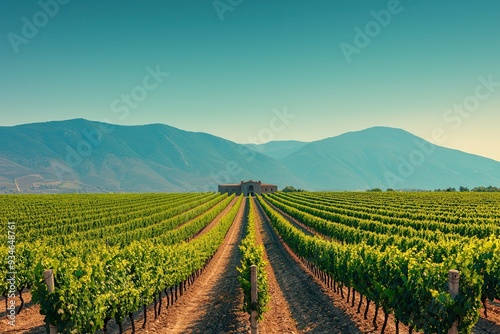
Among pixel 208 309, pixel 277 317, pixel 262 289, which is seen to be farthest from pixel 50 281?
pixel 277 317

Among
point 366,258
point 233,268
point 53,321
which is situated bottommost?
point 233,268

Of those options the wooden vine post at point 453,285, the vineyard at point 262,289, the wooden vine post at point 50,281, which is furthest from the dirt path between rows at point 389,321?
the wooden vine post at point 50,281

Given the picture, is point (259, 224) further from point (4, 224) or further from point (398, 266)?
point (398, 266)

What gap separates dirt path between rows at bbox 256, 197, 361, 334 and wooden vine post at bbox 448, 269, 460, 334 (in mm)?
4731

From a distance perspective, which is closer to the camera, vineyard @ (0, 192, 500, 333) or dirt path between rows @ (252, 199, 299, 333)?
vineyard @ (0, 192, 500, 333)

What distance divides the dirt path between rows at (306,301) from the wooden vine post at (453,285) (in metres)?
4.73

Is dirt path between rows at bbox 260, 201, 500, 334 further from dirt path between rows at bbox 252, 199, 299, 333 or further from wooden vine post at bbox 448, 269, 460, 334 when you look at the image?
wooden vine post at bbox 448, 269, 460, 334

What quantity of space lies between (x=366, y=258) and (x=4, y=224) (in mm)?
44918

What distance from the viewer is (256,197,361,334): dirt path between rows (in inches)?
580

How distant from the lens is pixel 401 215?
45125 mm

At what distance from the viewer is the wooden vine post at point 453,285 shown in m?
9.57

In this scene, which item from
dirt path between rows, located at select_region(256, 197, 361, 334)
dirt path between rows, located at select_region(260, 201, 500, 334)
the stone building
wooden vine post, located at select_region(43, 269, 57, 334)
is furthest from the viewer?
the stone building

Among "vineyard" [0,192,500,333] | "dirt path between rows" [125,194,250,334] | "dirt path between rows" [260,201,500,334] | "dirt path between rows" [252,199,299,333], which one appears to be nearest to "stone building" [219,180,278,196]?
"vineyard" [0,192,500,333]

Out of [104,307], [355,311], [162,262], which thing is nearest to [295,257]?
[355,311]
